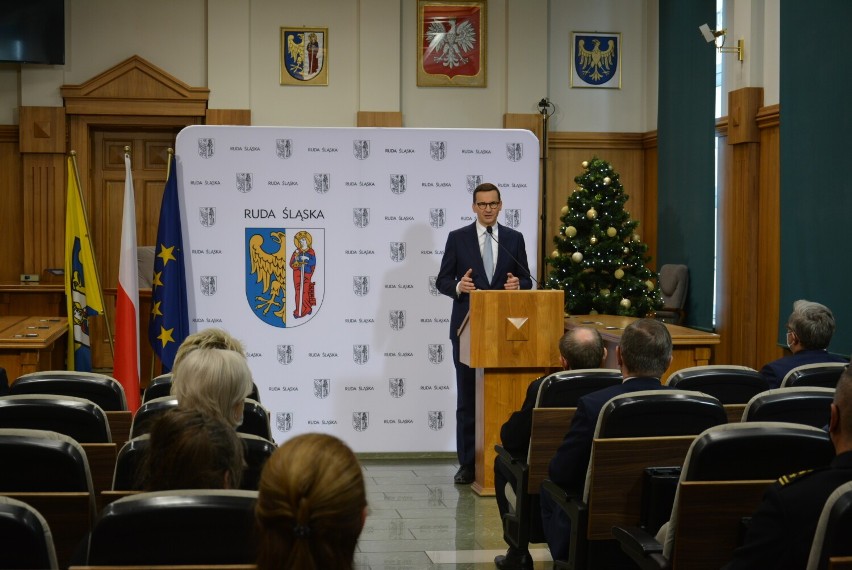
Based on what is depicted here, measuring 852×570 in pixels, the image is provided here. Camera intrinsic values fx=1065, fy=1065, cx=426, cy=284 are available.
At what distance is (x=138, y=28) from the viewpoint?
11.9 metres

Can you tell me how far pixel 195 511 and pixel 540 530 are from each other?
2685 mm

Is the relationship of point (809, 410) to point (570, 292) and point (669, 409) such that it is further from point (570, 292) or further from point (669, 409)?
point (570, 292)

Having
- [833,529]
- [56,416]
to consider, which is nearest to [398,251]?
[56,416]

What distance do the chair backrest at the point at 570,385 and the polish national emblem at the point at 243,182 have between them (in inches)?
143

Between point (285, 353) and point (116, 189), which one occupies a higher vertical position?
point (116, 189)

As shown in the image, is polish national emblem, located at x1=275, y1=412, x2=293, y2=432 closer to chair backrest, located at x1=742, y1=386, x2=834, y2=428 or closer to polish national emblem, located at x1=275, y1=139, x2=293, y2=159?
polish national emblem, located at x1=275, y1=139, x2=293, y2=159

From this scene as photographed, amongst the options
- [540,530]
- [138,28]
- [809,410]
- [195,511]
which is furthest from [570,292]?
[195,511]

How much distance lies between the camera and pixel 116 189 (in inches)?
478

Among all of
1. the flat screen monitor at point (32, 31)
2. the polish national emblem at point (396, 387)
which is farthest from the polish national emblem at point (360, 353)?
the flat screen monitor at point (32, 31)

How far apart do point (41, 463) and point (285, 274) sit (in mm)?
4704

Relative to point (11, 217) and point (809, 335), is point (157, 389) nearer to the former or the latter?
point (809, 335)

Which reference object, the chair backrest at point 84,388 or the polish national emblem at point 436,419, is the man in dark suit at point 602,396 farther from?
the polish national emblem at point 436,419

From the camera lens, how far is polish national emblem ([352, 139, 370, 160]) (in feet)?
24.4

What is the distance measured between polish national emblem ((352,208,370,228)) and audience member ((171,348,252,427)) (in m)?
4.31
